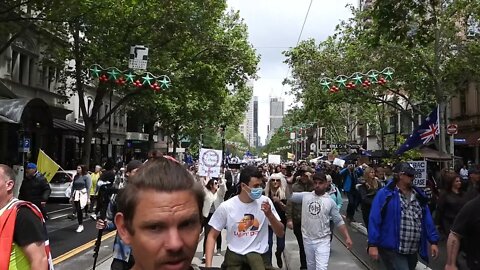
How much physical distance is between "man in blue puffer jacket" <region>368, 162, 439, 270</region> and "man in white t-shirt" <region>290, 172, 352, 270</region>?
93 centimetres

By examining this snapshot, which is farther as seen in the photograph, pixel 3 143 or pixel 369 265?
pixel 3 143

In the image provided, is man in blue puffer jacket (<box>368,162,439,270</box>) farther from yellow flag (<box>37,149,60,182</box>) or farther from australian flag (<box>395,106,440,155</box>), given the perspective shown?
yellow flag (<box>37,149,60,182</box>)

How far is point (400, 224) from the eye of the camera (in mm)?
5707

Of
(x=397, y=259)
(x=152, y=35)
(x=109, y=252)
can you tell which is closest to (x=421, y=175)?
(x=397, y=259)

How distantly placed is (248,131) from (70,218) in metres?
179

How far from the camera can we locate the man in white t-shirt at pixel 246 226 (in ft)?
17.0

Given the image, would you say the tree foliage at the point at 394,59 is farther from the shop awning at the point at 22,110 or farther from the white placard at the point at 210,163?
the shop awning at the point at 22,110

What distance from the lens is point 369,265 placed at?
947 cm

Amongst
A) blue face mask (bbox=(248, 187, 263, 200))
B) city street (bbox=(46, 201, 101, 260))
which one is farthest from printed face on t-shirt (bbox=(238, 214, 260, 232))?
city street (bbox=(46, 201, 101, 260))

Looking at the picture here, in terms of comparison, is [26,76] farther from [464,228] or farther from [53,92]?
[464,228]

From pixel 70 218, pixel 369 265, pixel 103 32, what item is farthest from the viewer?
pixel 103 32

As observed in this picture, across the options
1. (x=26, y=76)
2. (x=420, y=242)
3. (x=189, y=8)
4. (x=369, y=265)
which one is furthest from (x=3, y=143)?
(x=420, y=242)

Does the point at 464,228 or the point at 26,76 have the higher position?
the point at 26,76

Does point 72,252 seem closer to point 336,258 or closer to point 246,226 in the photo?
point 336,258
